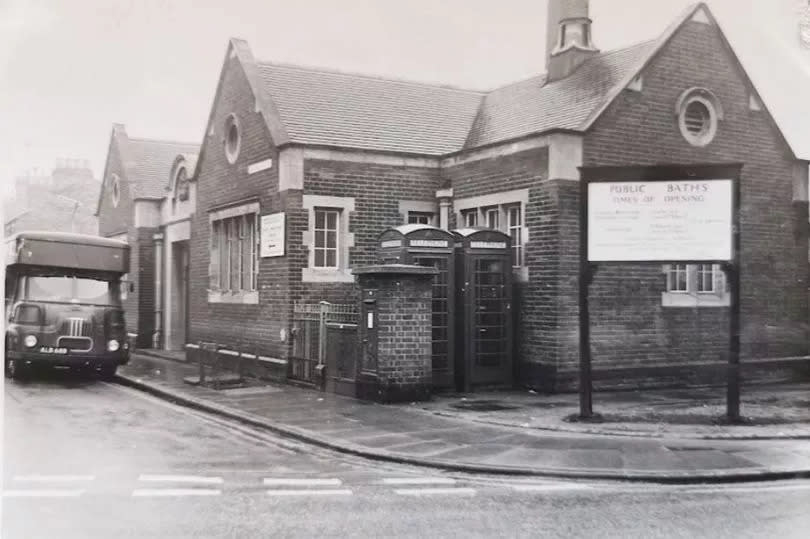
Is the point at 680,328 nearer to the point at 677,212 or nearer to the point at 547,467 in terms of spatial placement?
the point at 677,212

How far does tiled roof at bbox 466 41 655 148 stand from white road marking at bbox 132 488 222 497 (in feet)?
28.8

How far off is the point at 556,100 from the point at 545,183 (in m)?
2.95

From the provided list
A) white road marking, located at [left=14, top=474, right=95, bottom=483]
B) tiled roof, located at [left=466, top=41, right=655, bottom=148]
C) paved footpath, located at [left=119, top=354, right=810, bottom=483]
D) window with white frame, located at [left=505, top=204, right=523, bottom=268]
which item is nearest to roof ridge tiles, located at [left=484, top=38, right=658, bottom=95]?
tiled roof, located at [left=466, top=41, right=655, bottom=148]

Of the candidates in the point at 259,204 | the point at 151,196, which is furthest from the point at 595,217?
the point at 151,196

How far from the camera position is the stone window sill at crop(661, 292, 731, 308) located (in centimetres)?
1534

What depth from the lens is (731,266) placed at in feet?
36.2

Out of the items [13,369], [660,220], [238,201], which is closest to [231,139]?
[238,201]

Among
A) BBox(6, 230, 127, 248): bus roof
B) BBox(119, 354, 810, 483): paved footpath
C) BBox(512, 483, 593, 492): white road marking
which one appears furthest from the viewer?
BBox(6, 230, 127, 248): bus roof

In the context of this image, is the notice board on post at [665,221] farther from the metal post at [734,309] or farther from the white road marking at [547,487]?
the white road marking at [547,487]

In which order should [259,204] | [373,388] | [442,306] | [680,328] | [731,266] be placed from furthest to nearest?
[259,204], [680,328], [442,306], [373,388], [731,266]

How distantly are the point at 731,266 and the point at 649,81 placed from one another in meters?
5.33

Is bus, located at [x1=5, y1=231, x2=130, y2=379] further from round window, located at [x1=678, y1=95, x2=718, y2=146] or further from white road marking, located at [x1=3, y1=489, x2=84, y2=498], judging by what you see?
round window, located at [x1=678, y1=95, x2=718, y2=146]

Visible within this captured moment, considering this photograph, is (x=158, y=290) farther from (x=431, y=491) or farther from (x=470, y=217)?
(x=431, y=491)

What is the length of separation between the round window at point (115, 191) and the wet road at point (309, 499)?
17.0m
